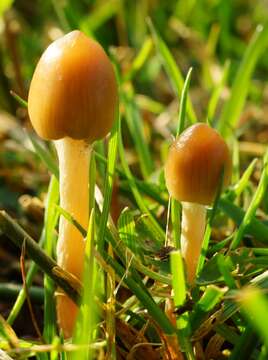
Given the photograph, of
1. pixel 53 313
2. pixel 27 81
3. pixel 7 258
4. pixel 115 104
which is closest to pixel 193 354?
pixel 53 313

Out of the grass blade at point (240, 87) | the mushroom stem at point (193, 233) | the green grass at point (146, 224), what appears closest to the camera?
the green grass at point (146, 224)

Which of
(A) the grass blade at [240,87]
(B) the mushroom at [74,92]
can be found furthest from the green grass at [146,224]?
(B) the mushroom at [74,92]

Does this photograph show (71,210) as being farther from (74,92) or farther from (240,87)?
(240,87)

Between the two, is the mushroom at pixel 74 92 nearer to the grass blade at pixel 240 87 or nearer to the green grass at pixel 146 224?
the green grass at pixel 146 224

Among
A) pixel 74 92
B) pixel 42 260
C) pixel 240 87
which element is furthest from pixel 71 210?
pixel 240 87

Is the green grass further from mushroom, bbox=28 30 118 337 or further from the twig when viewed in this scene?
mushroom, bbox=28 30 118 337

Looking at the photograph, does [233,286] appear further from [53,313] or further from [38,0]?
[38,0]

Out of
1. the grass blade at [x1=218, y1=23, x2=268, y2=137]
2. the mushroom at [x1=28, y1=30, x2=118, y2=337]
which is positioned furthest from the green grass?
the mushroom at [x1=28, y1=30, x2=118, y2=337]
